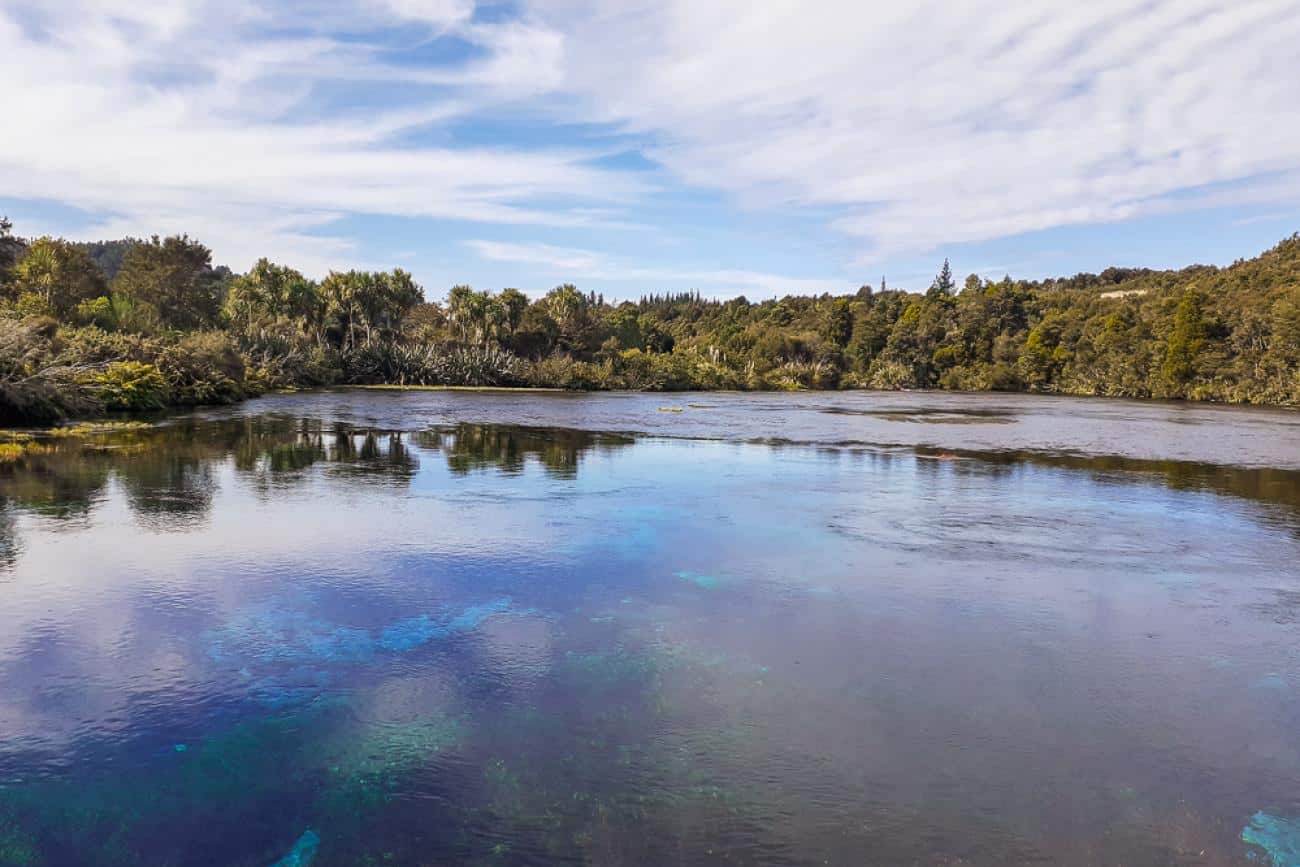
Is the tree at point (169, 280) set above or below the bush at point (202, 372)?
above

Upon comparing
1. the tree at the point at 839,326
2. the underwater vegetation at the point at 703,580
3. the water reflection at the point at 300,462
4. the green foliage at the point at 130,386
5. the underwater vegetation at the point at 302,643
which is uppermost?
the tree at the point at 839,326

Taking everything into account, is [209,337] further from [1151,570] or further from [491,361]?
[1151,570]

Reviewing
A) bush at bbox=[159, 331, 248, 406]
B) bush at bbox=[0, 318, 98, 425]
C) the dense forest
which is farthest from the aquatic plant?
bush at bbox=[159, 331, 248, 406]

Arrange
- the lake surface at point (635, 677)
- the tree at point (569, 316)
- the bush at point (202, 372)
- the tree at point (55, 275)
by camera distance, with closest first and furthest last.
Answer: the lake surface at point (635, 677)
the bush at point (202, 372)
the tree at point (55, 275)
the tree at point (569, 316)

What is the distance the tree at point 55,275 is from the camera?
2156 inches

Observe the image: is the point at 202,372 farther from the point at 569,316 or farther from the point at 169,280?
the point at 569,316

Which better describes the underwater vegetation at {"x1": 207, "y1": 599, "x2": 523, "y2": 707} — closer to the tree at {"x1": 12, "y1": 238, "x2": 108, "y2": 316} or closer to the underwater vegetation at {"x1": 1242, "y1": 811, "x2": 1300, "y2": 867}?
the underwater vegetation at {"x1": 1242, "y1": 811, "x2": 1300, "y2": 867}

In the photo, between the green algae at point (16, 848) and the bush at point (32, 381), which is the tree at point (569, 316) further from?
the green algae at point (16, 848)

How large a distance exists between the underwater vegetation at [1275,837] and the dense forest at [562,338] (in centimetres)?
3084

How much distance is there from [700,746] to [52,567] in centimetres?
801

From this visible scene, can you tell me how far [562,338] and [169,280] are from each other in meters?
31.9

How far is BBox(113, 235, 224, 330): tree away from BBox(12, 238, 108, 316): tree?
489 centimetres

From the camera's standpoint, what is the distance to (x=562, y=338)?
76875 millimetres

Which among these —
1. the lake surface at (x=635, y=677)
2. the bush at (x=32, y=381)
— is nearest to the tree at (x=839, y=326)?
the bush at (x=32, y=381)
